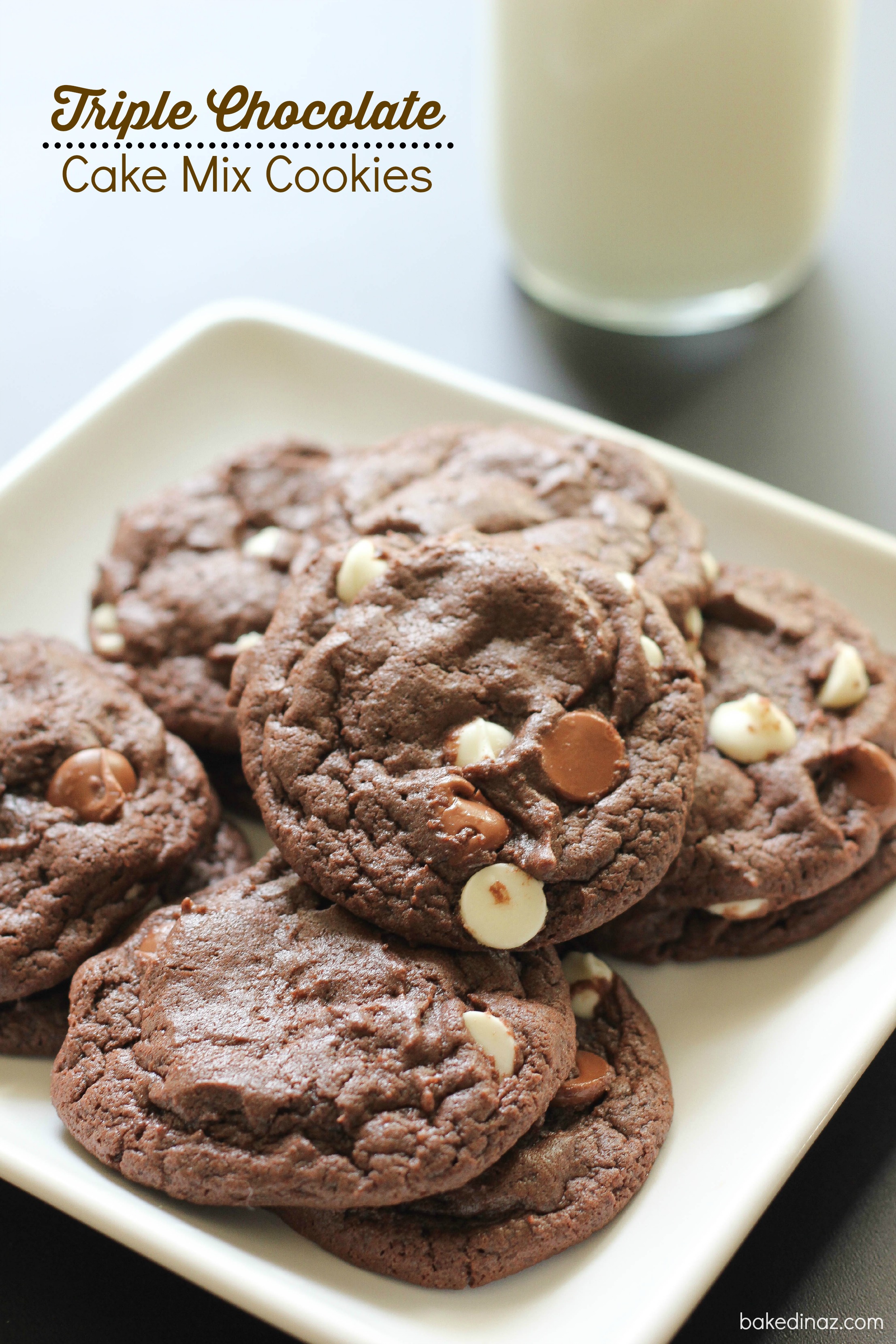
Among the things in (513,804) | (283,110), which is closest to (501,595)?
(513,804)

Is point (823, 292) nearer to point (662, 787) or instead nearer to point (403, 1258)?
point (662, 787)

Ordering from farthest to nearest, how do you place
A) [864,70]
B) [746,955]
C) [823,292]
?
[864,70], [823,292], [746,955]

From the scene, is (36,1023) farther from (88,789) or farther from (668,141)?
(668,141)

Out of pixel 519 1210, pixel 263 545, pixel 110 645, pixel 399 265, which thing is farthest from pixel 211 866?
pixel 399 265

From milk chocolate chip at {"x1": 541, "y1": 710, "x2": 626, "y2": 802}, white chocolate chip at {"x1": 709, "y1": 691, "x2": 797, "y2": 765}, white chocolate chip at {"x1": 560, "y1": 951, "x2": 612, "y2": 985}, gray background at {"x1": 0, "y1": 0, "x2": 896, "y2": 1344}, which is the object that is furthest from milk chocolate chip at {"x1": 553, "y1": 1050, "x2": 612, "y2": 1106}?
gray background at {"x1": 0, "y1": 0, "x2": 896, "y2": 1344}

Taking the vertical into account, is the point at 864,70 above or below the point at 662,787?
above
